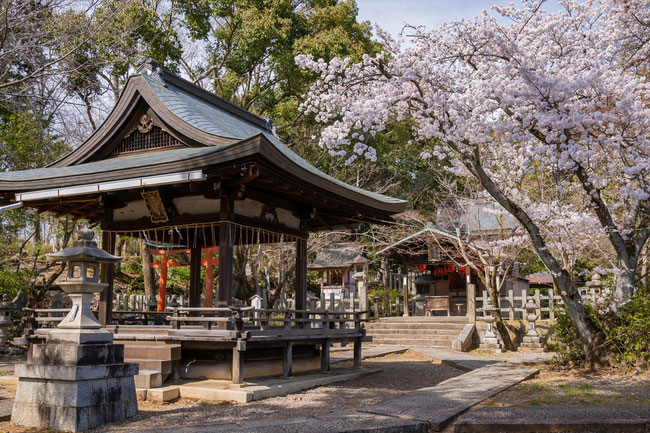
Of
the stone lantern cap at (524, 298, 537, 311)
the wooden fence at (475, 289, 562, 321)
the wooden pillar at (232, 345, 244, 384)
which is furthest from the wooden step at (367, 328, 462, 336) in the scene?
the wooden pillar at (232, 345, 244, 384)

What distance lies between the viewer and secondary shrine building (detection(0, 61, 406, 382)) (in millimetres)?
8953

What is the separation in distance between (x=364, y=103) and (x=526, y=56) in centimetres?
296

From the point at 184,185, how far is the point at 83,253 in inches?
116

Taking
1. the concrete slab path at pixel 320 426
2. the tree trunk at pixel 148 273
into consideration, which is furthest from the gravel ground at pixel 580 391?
the tree trunk at pixel 148 273

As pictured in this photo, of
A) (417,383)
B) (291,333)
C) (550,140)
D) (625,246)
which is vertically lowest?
(417,383)

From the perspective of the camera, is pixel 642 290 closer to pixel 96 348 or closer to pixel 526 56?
pixel 526 56

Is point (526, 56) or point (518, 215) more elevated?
point (526, 56)

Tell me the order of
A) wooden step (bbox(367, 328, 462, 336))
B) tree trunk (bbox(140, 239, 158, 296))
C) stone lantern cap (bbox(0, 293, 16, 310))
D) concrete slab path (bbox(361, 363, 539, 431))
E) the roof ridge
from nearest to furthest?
concrete slab path (bbox(361, 363, 539, 431)), the roof ridge, stone lantern cap (bbox(0, 293, 16, 310)), wooden step (bbox(367, 328, 462, 336)), tree trunk (bbox(140, 239, 158, 296))

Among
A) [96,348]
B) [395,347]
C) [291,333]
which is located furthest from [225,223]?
[395,347]

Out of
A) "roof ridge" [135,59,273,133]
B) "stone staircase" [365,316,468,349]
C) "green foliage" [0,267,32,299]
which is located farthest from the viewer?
"stone staircase" [365,316,468,349]

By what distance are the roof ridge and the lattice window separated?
3.84 ft

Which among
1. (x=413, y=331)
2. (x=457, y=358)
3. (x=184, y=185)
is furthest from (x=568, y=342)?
(x=413, y=331)

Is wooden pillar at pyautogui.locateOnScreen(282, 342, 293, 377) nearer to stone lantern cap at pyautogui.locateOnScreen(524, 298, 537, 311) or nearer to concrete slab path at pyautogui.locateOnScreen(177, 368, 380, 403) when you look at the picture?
concrete slab path at pyautogui.locateOnScreen(177, 368, 380, 403)

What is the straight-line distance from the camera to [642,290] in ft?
35.9
